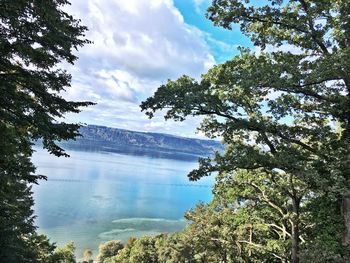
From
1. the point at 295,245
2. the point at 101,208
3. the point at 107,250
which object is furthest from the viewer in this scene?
the point at 101,208

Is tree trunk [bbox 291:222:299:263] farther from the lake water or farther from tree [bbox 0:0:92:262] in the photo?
the lake water

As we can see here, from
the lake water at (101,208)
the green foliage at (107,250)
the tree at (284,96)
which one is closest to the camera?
the tree at (284,96)

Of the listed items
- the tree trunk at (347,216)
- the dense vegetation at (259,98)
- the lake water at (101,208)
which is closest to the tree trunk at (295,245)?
the dense vegetation at (259,98)

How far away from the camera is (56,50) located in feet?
32.7

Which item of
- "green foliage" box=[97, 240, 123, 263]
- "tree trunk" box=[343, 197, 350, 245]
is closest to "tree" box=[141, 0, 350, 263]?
"tree trunk" box=[343, 197, 350, 245]

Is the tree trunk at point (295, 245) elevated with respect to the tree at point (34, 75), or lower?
lower

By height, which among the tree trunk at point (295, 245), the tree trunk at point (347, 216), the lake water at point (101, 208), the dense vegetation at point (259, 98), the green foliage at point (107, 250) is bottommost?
the green foliage at point (107, 250)

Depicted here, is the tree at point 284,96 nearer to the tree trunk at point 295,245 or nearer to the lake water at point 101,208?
the tree trunk at point 295,245

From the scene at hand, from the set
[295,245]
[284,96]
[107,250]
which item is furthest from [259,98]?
[107,250]

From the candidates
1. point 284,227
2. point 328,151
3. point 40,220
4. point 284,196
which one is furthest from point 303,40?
point 40,220

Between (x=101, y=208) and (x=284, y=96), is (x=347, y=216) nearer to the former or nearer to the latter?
(x=284, y=96)

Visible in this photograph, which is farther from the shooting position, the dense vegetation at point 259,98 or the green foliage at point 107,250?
the green foliage at point 107,250

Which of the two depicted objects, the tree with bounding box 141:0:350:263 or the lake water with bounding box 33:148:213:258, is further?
the lake water with bounding box 33:148:213:258

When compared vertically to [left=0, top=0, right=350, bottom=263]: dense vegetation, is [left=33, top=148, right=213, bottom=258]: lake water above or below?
below
